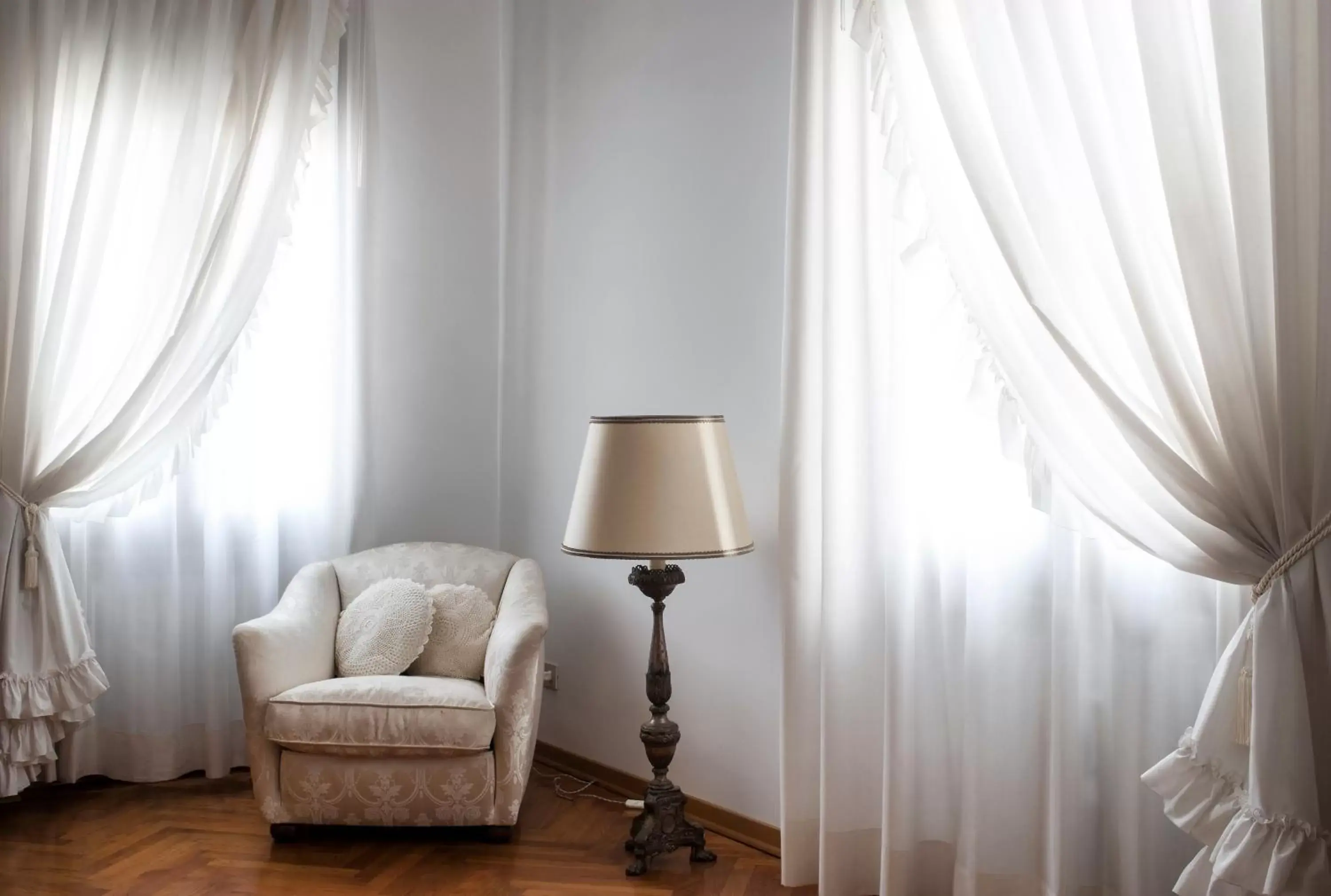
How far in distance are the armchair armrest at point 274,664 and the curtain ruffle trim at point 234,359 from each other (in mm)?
611

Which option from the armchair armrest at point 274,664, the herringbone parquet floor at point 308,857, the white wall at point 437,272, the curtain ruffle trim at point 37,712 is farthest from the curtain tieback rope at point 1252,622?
the curtain ruffle trim at point 37,712

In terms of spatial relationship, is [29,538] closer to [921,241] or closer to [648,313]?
[648,313]

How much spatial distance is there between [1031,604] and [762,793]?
1.09 metres

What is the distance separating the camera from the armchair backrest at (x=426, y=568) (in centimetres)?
365

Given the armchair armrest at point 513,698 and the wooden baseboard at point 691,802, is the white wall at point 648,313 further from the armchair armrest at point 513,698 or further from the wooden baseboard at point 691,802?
the armchair armrest at point 513,698

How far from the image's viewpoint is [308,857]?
3.05 m

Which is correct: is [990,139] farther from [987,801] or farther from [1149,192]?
[987,801]

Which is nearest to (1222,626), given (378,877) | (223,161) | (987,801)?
(987,801)

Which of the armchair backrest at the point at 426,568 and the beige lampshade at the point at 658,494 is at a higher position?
the beige lampshade at the point at 658,494

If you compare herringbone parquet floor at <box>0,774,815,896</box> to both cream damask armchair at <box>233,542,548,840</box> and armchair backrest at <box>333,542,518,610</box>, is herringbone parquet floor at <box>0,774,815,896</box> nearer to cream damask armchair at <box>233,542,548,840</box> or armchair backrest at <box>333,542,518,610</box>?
cream damask armchair at <box>233,542,548,840</box>

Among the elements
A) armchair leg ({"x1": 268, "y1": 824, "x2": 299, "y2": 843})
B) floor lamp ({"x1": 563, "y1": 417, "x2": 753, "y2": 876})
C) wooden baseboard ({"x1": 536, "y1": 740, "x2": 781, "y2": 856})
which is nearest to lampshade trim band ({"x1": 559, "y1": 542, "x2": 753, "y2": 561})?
floor lamp ({"x1": 563, "y1": 417, "x2": 753, "y2": 876})

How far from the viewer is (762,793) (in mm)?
3193

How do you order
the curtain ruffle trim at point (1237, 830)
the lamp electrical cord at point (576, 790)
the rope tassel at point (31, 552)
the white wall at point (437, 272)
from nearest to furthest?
the curtain ruffle trim at point (1237, 830)
the rope tassel at point (31, 552)
the lamp electrical cord at point (576, 790)
the white wall at point (437, 272)

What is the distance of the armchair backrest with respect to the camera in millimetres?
3654
